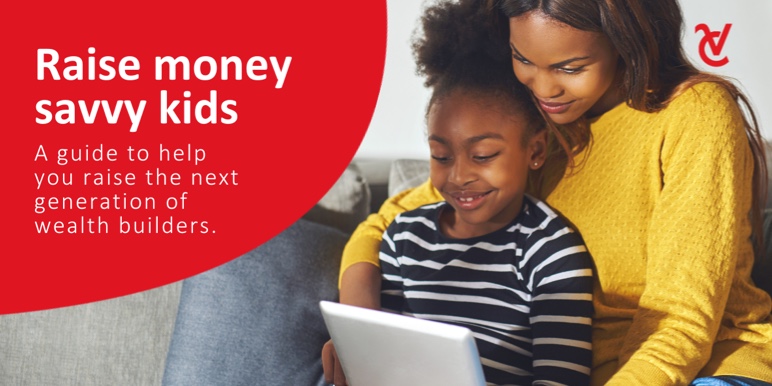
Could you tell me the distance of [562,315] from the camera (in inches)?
45.2

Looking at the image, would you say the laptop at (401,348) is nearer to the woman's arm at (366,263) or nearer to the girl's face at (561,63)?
the woman's arm at (366,263)

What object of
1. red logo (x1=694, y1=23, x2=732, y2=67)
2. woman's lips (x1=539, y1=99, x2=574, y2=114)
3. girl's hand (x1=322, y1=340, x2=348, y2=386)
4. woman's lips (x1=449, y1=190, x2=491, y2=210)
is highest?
red logo (x1=694, y1=23, x2=732, y2=67)

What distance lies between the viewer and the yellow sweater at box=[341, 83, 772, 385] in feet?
3.44

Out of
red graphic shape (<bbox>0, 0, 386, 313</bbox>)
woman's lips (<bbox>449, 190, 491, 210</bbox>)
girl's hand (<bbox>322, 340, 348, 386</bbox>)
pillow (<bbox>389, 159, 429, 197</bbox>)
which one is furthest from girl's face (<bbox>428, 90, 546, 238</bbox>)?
red graphic shape (<bbox>0, 0, 386, 313</bbox>)

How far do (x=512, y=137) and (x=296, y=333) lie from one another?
498 mm

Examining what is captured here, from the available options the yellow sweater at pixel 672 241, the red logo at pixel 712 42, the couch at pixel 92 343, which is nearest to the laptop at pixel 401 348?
the yellow sweater at pixel 672 241

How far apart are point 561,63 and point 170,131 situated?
3.02 feet

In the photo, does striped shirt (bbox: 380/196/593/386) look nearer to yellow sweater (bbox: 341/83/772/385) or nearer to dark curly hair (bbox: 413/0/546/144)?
yellow sweater (bbox: 341/83/772/385)

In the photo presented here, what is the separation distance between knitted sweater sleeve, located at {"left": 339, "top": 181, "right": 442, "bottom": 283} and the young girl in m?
0.29

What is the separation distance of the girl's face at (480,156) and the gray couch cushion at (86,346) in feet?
2.03

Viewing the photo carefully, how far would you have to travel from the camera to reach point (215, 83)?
5.82 feet

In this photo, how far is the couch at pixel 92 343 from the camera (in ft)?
5.12

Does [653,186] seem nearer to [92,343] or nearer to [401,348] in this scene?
[401,348]

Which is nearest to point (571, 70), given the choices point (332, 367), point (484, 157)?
point (484, 157)
